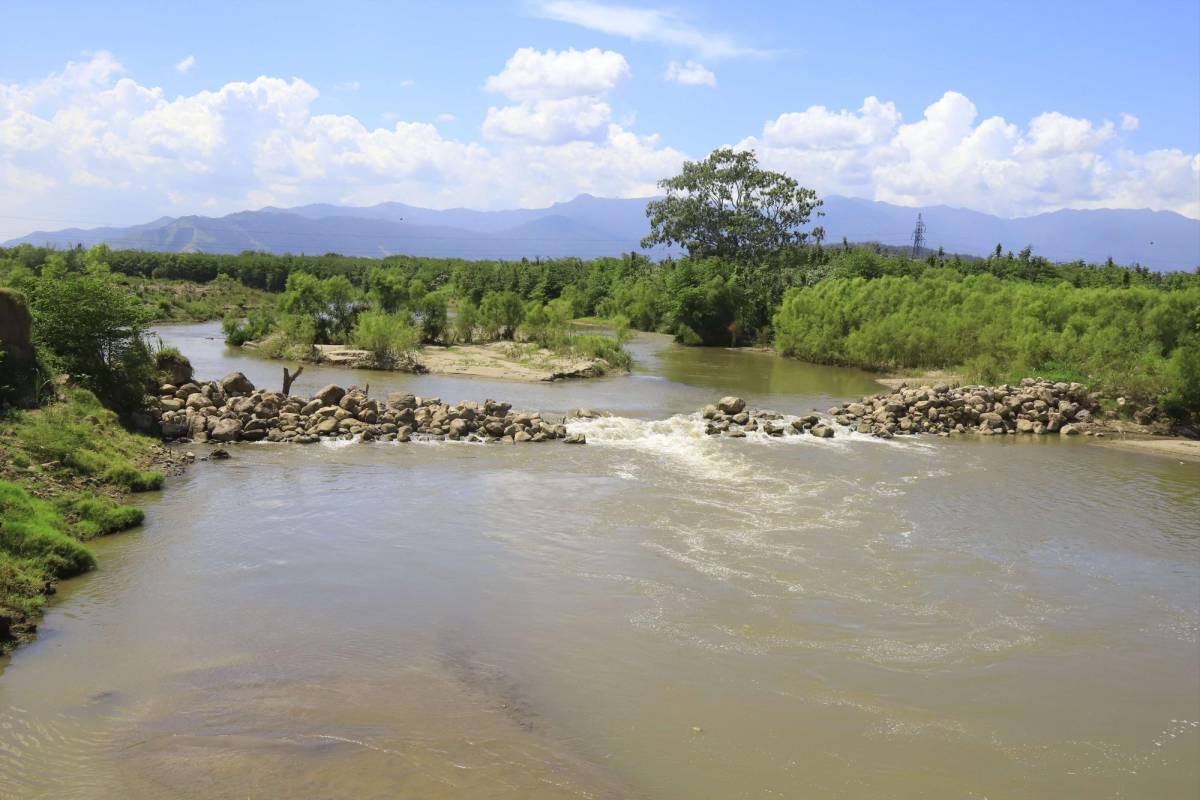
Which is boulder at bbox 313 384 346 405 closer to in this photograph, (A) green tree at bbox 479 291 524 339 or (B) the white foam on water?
(B) the white foam on water

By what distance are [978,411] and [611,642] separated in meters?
24.7

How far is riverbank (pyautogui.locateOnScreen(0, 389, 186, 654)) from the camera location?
12.6 m

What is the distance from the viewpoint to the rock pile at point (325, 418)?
2488 centimetres

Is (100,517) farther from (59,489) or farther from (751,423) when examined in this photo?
(751,423)

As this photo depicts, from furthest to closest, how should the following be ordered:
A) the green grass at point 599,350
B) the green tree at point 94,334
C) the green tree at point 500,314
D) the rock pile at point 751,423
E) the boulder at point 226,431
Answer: the green tree at point 500,314, the green grass at point 599,350, the rock pile at point 751,423, the boulder at point 226,431, the green tree at point 94,334

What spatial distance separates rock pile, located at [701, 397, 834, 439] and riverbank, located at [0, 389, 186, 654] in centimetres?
1685

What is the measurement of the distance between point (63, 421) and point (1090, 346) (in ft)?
121

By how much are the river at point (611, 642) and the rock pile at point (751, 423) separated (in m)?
6.11

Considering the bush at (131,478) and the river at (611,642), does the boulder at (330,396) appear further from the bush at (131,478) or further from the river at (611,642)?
the bush at (131,478)

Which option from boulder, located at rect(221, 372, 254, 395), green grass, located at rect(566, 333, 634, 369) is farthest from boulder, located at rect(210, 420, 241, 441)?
green grass, located at rect(566, 333, 634, 369)

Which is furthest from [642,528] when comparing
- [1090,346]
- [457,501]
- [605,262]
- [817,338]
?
[605,262]

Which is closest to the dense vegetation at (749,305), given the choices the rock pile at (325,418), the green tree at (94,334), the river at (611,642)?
the green tree at (94,334)

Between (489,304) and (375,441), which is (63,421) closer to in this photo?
(375,441)

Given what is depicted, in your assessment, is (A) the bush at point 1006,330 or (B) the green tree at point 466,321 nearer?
(A) the bush at point 1006,330
